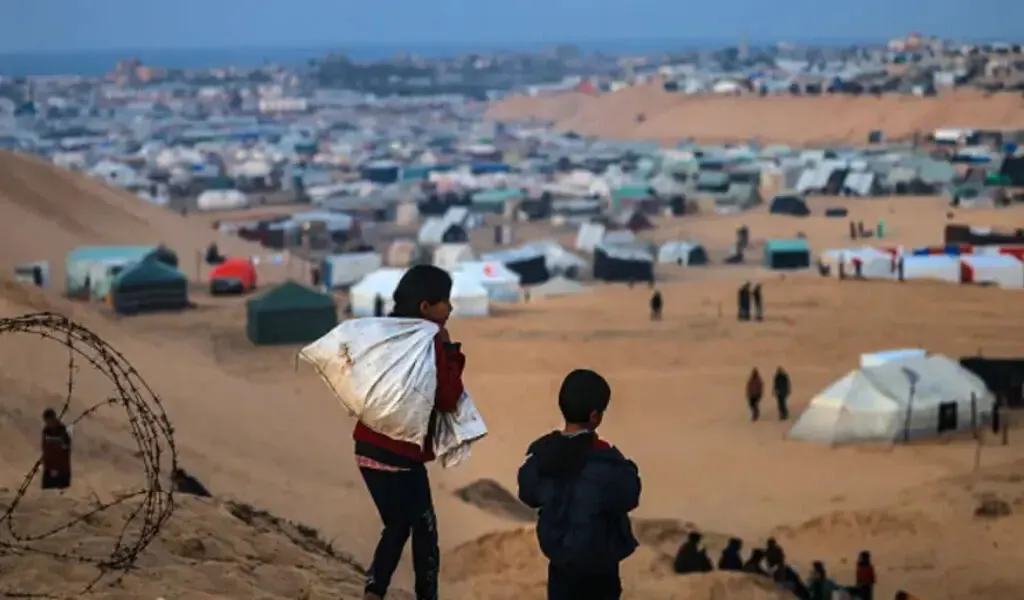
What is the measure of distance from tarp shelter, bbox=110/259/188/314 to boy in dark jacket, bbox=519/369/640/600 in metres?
22.9

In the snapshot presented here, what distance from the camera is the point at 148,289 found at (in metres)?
26.5

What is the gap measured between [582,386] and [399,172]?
66584 millimetres

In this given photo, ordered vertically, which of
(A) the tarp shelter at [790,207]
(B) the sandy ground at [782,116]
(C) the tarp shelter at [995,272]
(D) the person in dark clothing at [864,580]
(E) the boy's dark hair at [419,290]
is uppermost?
(E) the boy's dark hair at [419,290]

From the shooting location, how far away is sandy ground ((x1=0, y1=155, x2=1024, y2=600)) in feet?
29.1

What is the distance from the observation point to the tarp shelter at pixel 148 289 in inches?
1030

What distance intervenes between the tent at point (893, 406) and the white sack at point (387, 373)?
41.4 feet

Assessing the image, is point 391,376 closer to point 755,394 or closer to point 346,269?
point 755,394

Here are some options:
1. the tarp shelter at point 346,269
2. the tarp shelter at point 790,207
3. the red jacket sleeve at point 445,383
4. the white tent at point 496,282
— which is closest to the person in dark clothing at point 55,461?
the red jacket sleeve at point 445,383

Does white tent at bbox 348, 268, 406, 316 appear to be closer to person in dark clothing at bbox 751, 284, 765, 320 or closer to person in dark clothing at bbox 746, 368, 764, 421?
person in dark clothing at bbox 751, 284, 765, 320

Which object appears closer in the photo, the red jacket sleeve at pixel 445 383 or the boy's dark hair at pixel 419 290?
the red jacket sleeve at pixel 445 383

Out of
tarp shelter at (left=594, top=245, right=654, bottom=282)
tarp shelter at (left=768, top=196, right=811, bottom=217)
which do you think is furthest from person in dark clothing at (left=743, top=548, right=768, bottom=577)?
tarp shelter at (left=768, top=196, right=811, bottom=217)

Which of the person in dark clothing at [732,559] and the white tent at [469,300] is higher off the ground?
the person in dark clothing at [732,559]

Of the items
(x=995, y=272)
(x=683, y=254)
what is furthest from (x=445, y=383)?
(x=683, y=254)

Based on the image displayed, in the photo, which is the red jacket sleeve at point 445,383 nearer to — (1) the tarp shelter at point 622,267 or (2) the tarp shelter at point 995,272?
(2) the tarp shelter at point 995,272
